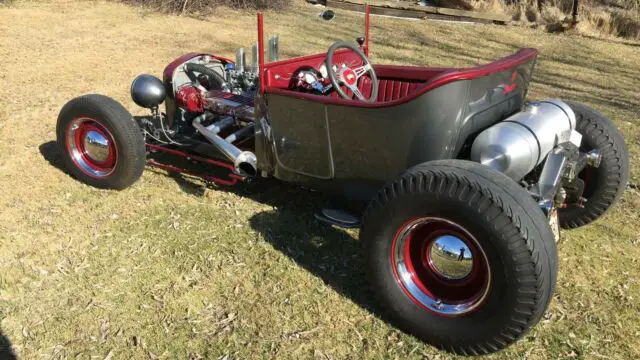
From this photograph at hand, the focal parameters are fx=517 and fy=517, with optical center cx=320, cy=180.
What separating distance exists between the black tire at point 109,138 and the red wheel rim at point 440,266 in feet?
7.25

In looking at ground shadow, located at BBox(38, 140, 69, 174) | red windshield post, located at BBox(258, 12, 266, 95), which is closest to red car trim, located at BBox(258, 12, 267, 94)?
red windshield post, located at BBox(258, 12, 266, 95)

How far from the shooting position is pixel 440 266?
8.22 feet

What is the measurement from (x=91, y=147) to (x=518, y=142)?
308 cm

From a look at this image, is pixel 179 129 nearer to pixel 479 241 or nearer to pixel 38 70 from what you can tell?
pixel 479 241

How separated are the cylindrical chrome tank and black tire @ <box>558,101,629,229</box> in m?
0.45

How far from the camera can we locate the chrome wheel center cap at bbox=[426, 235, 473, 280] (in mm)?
2383

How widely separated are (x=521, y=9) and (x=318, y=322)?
41.6 feet

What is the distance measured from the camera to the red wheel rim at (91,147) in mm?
3869

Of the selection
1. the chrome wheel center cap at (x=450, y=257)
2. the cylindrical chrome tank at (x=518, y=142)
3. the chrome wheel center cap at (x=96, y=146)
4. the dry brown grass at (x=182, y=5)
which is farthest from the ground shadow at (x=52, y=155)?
the dry brown grass at (x=182, y=5)

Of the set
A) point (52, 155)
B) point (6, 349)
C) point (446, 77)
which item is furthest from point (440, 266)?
point (52, 155)

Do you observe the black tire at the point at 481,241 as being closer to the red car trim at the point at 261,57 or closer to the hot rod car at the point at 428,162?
the hot rod car at the point at 428,162

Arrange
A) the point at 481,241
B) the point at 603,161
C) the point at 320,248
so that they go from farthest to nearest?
the point at 320,248 → the point at 603,161 → the point at 481,241

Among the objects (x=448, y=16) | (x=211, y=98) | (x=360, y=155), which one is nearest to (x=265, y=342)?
(x=360, y=155)

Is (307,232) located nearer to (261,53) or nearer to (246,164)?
(246,164)
